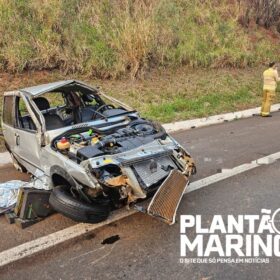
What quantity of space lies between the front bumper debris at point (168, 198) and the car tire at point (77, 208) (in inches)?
23.8

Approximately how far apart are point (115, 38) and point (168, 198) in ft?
33.1

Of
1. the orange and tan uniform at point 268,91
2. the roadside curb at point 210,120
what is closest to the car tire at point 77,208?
the roadside curb at point 210,120

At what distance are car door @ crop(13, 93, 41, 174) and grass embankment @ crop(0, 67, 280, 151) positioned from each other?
4832 millimetres

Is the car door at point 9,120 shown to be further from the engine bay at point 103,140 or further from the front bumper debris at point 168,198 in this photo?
the front bumper debris at point 168,198

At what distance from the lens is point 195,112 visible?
10805 millimetres

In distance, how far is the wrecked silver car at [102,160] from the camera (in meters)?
3.93

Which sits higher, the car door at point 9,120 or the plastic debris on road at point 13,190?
the car door at point 9,120

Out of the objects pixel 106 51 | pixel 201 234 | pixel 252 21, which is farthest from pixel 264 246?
pixel 252 21

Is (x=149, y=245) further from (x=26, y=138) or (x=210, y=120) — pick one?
(x=210, y=120)

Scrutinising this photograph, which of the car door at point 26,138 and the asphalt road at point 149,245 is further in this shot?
the car door at point 26,138

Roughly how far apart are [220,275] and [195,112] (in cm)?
786

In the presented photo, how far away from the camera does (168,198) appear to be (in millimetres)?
4012

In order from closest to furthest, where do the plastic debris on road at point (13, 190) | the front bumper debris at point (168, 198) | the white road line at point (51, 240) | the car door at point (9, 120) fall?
the white road line at point (51, 240) < the front bumper debris at point (168, 198) < the plastic debris on road at point (13, 190) < the car door at point (9, 120)

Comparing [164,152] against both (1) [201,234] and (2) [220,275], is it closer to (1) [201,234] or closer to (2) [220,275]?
(1) [201,234]
